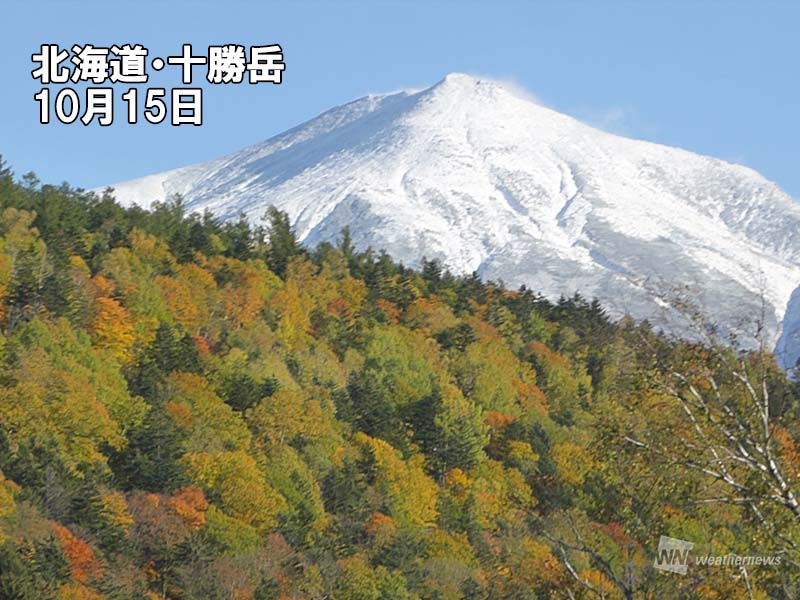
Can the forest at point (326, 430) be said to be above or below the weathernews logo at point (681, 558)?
below

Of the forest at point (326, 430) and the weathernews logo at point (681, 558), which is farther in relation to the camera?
the weathernews logo at point (681, 558)

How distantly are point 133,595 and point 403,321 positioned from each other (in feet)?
213

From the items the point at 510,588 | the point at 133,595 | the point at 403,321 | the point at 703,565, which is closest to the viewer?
the point at 703,565

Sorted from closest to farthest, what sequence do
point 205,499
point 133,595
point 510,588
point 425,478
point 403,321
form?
point 133,595 < point 510,588 < point 205,499 < point 425,478 < point 403,321

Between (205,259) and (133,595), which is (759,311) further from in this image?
(205,259)

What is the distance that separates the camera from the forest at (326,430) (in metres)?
14.5

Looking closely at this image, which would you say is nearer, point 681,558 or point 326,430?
point 681,558

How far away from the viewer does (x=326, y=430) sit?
3063 inches

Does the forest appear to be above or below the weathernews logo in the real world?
below

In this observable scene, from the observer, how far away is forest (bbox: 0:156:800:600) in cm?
1452

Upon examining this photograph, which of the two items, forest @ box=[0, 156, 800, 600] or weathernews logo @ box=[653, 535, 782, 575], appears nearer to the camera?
forest @ box=[0, 156, 800, 600]

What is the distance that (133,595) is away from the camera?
49.0 m

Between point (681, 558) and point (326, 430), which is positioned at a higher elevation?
point (681, 558)

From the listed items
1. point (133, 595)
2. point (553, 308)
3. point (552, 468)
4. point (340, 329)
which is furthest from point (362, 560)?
point (553, 308)
